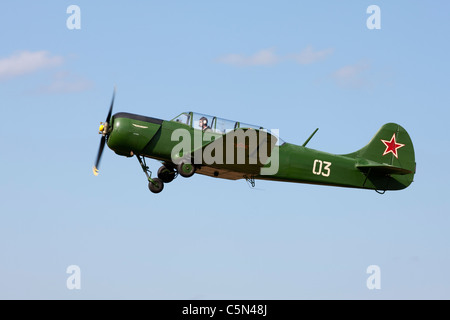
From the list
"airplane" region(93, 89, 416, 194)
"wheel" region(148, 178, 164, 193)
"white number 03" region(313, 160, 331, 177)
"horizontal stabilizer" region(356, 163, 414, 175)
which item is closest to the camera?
"airplane" region(93, 89, 416, 194)

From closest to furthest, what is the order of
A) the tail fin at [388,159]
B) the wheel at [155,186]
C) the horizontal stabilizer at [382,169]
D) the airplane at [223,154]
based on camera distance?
the airplane at [223,154] → the wheel at [155,186] → the horizontal stabilizer at [382,169] → the tail fin at [388,159]

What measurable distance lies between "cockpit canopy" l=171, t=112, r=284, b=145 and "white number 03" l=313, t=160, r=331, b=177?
190cm

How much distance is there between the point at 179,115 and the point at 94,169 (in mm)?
2731

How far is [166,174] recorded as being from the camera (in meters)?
20.6

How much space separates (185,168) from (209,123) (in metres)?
1.33

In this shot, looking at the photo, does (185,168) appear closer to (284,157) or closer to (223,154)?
(223,154)

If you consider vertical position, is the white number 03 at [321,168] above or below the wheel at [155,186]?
above

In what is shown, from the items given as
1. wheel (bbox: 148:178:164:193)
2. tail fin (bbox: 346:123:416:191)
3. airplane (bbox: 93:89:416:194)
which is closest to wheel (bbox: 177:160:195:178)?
airplane (bbox: 93:89:416:194)

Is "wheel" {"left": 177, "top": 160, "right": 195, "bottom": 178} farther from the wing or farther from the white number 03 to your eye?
the white number 03

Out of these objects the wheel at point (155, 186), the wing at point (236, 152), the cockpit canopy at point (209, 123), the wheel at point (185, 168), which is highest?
the cockpit canopy at point (209, 123)

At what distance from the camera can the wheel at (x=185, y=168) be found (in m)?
19.4

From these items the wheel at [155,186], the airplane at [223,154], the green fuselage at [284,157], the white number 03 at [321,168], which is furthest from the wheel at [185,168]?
the white number 03 at [321,168]

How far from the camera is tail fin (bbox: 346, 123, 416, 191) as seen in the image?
71.4 feet

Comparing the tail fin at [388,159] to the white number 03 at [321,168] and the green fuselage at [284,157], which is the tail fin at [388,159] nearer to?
the green fuselage at [284,157]
